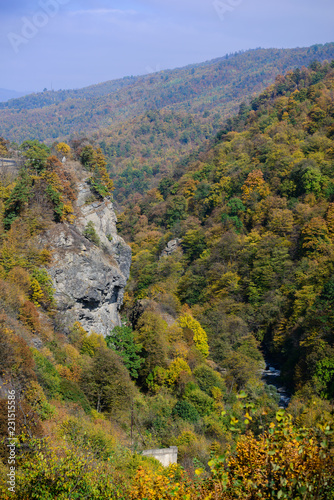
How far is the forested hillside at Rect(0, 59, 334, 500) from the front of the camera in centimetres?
552

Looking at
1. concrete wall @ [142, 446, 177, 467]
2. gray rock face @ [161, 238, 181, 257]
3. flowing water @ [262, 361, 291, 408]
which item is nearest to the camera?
concrete wall @ [142, 446, 177, 467]

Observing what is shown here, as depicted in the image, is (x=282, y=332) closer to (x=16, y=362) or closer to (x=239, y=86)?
(x=16, y=362)

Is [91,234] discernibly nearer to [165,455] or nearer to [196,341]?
[196,341]

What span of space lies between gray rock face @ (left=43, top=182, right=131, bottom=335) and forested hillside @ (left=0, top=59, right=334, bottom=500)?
2.88ft

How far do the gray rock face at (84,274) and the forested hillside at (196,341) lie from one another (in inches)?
34.6

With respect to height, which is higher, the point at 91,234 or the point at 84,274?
the point at 91,234

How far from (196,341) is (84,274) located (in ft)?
29.0

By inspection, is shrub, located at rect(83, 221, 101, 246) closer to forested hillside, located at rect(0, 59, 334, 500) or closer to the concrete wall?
forested hillside, located at rect(0, 59, 334, 500)

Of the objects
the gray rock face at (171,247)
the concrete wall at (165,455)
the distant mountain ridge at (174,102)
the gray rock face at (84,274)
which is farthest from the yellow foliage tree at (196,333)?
the distant mountain ridge at (174,102)

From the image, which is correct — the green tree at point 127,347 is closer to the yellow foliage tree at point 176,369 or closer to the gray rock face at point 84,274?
the yellow foliage tree at point 176,369

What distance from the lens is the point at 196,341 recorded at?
91.8 ft

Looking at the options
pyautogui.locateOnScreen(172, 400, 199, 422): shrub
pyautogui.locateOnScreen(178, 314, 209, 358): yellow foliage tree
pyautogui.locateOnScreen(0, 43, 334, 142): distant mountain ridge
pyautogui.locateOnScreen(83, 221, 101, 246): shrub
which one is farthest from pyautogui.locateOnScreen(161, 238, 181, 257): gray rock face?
pyautogui.locateOnScreen(0, 43, 334, 142): distant mountain ridge

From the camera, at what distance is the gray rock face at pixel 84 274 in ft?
84.3

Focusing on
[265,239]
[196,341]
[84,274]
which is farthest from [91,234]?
[265,239]
